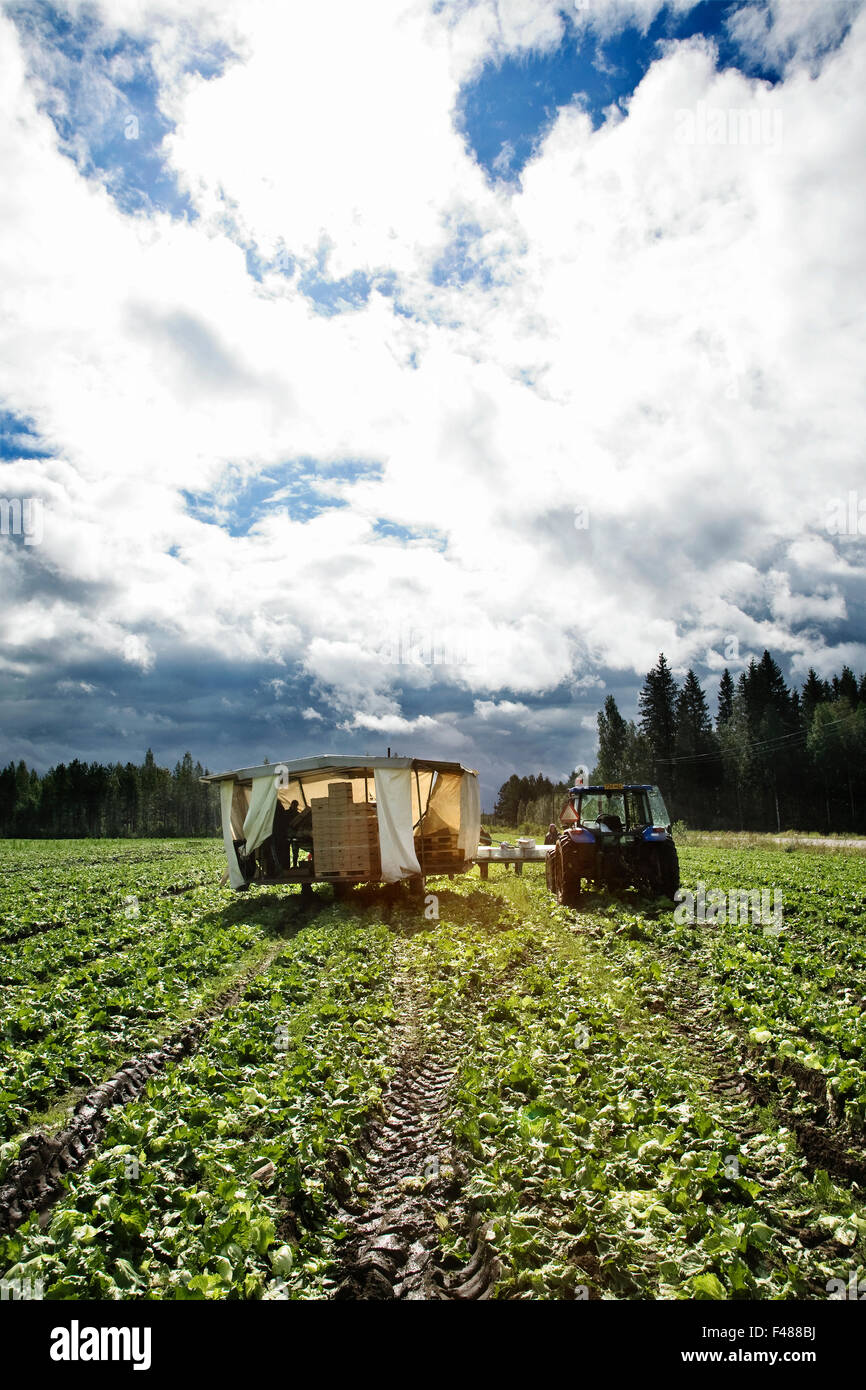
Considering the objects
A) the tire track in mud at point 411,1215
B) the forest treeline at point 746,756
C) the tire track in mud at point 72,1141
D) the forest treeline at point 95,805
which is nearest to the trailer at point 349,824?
the tire track in mud at point 72,1141

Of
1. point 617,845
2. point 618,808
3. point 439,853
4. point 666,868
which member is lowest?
point 666,868

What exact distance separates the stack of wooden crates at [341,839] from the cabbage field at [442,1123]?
17.1 ft

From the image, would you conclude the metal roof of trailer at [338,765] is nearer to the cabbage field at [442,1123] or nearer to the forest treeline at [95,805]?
the cabbage field at [442,1123]

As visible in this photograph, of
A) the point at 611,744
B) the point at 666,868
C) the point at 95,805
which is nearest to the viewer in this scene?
the point at 666,868

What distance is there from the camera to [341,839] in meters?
18.1

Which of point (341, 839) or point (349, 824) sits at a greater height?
point (349, 824)

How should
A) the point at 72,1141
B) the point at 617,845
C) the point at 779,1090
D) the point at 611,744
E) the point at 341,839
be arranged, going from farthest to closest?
1. the point at 611,744
2. the point at 341,839
3. the point at 617,845
4. the point at 779,1090
5. the point at 72,1141

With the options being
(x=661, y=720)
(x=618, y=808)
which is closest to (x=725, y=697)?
(x=661, y=720)

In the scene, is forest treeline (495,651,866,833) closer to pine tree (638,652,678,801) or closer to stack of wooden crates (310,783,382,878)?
pine tree (638,652,678,801)

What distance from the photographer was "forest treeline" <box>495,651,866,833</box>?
2781 inches

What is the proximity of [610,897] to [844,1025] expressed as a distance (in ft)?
34.3

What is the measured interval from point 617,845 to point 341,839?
7.00 m

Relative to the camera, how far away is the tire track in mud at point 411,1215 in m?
4.18

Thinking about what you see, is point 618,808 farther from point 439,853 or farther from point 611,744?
point 611,744
